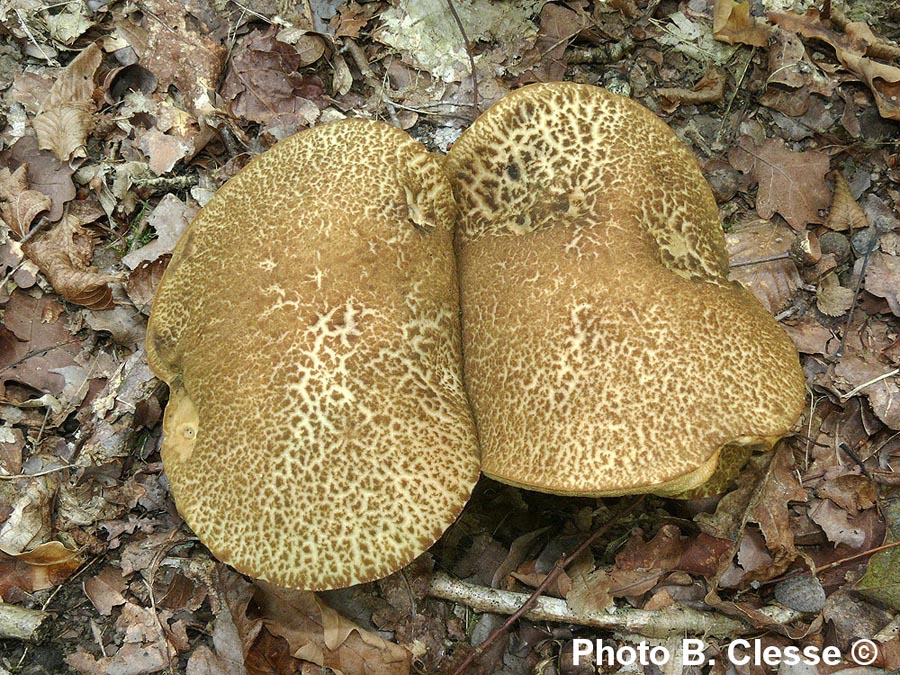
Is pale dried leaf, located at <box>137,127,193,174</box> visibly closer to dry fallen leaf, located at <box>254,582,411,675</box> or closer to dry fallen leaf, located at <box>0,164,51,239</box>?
dry fallen leaf, located at <box>0,164,51,239</box>

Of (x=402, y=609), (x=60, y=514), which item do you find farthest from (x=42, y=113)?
(x=402, y=609)

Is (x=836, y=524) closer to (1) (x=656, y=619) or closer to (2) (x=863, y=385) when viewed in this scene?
(2) (x=863, y=385)

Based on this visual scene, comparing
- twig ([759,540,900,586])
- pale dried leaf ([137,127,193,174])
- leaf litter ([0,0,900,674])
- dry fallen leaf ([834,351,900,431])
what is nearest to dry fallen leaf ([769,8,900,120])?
leaf litter ([0,0,900,674])

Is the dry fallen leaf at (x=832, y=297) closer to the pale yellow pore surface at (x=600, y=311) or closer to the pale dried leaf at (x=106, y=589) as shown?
the pale yellow pore surface at (x=600, y=311)

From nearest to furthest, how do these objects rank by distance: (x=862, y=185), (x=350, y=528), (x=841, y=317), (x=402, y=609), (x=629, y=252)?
1. (x=350, y=528)
2. (x=629, y=252)
3. (x=402, y=609)
4. (x=841, y=317)
5. (x=862, y=185)

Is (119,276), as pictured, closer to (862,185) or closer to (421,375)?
(421,375)

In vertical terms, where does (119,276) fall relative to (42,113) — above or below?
below

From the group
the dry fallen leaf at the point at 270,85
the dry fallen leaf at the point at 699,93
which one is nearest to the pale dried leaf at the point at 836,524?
the dry fallen leaf at the point at 699,93
